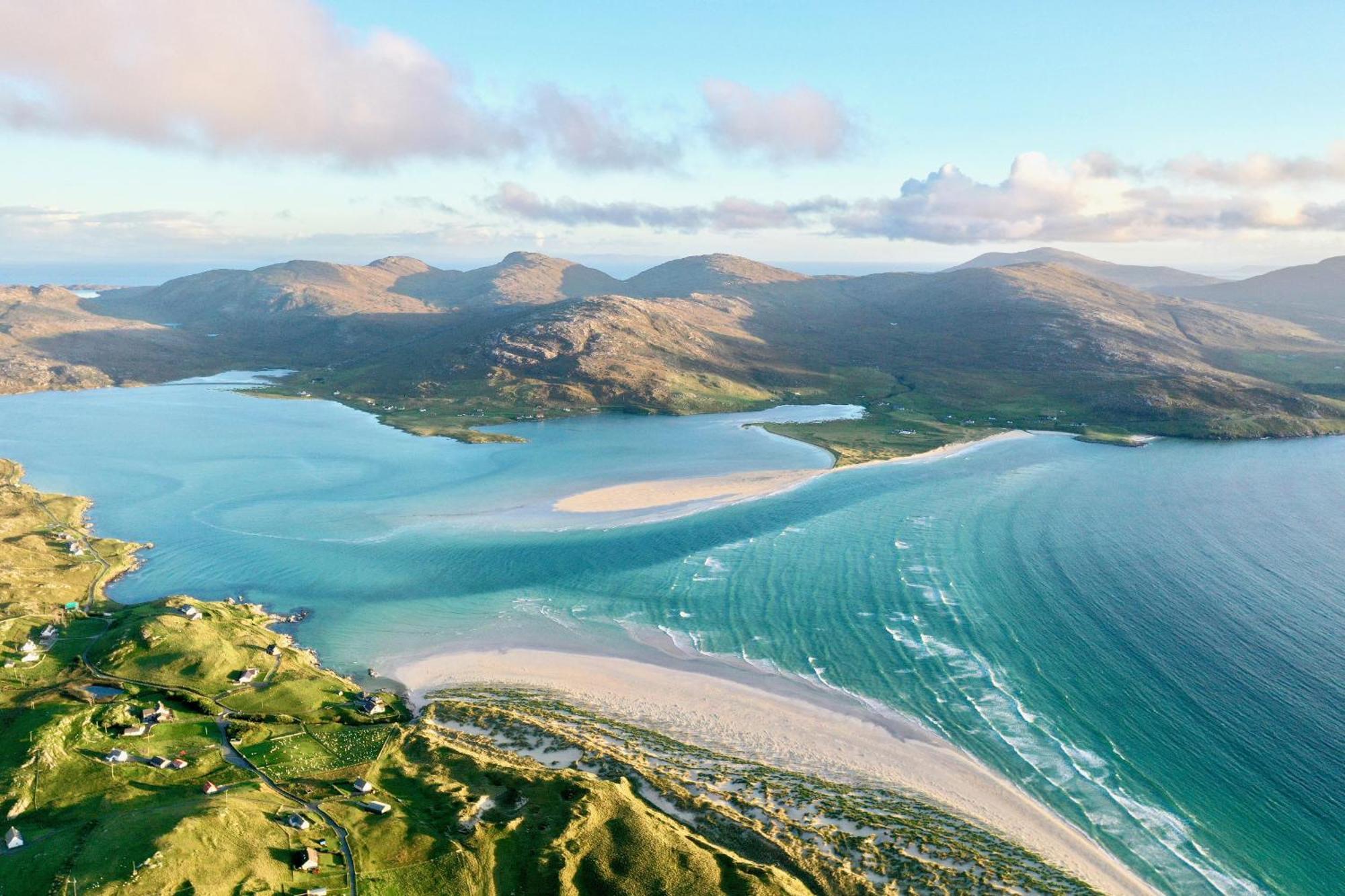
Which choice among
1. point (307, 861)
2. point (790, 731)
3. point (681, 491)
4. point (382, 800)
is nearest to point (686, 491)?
point (681, 491)

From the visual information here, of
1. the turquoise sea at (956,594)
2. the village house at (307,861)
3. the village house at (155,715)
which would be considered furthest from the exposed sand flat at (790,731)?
the village house at (307,861)

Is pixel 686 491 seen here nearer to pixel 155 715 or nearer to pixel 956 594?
pixel 956 594

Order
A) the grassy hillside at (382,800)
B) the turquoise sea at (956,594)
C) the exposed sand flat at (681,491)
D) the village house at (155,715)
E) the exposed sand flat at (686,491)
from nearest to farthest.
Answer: the grassy hillside at (382,800)
the turquoise sea at (956,594)
the village house at (155,715)
the exposed sand flat at (686,491)
the exposed sand flat at (681,491)

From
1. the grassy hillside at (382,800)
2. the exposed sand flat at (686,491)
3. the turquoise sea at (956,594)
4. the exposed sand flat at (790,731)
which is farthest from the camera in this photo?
the exposed sand flat at (686,491)

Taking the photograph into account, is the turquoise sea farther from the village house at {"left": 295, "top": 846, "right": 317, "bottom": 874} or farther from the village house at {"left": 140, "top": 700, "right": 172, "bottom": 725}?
the village house at {"left": 295, "top": 846, "right": 317, "bottom": 874}

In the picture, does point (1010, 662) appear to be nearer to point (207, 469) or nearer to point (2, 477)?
point (207, 469)

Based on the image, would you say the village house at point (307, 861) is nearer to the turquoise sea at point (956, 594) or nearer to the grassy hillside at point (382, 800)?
the grassy hillside at point (382, 800)

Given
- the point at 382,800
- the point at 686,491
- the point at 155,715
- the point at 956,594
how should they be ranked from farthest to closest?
the point at 686,491
the point at 956,594
the point at 155,715
the point at 382,800
